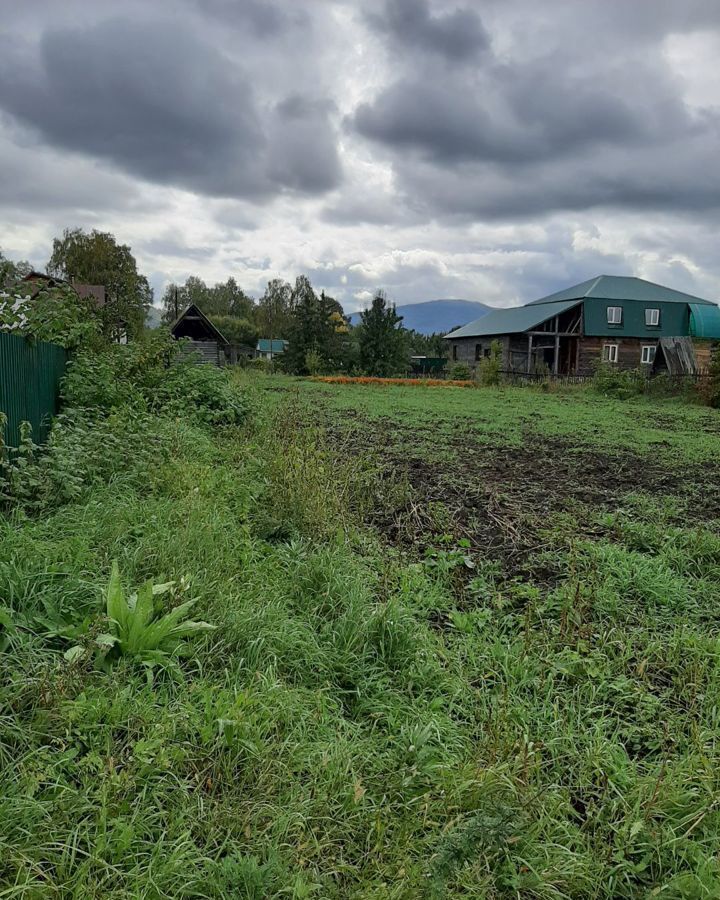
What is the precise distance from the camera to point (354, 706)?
2.80 metres

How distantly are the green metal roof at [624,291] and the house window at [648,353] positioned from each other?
108 inches

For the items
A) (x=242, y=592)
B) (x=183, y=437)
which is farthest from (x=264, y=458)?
(x=242, y=592)

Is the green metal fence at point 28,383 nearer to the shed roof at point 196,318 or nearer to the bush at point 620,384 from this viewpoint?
the bush at point 620,384

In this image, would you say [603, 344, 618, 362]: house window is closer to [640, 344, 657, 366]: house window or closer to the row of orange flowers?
[640, 344, 657, 366]: house window

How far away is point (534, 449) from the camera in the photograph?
9742mm

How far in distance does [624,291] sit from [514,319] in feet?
21.7

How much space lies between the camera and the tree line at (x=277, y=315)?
120 ft

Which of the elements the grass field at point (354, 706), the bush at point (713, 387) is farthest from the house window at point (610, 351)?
the grass field at point (354, 706)

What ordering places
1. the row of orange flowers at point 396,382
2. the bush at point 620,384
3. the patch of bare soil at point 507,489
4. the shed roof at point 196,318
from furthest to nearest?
the shed roof at point 196,318 → the row of orange flowers at point 396,382 → the bush at point 620,384 → the patch of bare soil at point 507,489

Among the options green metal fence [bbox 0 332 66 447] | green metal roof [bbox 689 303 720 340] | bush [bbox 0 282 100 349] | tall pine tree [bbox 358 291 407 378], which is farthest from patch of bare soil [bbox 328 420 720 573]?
green metal roof [bbox 689 303 720 340]

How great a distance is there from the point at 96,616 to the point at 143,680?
345 mm

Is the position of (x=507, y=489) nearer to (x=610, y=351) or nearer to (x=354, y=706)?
Answer: (x=354, y=706)

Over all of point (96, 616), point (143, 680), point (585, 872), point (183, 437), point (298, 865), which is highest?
point (183, 437)

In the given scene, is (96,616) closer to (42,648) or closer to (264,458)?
(42,648)
